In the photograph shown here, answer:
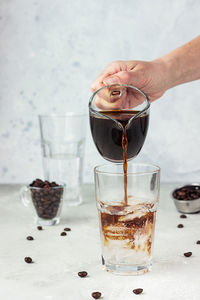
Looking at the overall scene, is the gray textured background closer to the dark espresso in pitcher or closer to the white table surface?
the white table surface

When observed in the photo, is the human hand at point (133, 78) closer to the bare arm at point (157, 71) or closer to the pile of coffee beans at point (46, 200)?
the bare arm at point (157, 71)

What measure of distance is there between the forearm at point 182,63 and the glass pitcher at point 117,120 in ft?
1.46

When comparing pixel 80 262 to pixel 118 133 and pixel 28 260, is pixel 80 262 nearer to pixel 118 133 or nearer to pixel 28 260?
pixel 28 260

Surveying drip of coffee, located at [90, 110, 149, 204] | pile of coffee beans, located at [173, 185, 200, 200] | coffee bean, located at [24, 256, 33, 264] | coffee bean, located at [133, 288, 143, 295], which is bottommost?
pile of coffee beans, located at [173, 185, 200, 200]

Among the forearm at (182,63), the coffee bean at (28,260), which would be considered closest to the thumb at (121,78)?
the forearm at (182,63)

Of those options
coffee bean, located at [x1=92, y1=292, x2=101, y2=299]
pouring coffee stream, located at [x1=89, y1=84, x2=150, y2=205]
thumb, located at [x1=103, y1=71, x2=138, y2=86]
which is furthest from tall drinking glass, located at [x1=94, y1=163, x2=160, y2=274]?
thumb, located at [x1=103, y1=71, x2=138, y2=86]

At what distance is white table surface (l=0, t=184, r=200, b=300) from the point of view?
1132 mm

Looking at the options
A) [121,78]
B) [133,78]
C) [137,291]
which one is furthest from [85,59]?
[137,291]

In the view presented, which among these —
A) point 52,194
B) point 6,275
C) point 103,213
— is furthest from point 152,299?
point 52,194

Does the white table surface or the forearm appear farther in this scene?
the forearm

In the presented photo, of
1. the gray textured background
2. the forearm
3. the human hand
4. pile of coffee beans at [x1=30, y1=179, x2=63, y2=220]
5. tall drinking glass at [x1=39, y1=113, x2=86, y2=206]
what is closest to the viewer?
the human hand

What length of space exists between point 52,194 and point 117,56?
994 mm

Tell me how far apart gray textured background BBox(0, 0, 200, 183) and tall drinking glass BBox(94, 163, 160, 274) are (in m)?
1.27

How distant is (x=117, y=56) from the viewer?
2447 millimetres
